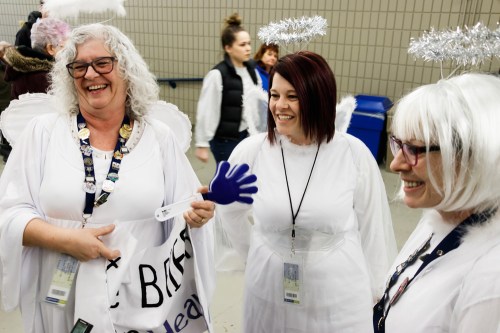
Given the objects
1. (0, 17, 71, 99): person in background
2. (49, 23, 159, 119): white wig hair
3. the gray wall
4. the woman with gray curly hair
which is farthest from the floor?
the gray wall

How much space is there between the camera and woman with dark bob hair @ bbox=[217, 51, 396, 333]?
1434mm

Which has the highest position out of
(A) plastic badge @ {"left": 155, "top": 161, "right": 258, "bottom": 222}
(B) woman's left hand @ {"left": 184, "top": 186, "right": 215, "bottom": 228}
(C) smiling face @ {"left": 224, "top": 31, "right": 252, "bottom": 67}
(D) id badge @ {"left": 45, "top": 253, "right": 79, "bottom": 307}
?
(C) smiling face @ {"left": 224, "top": 31, "right": 252, "bottom": 67}

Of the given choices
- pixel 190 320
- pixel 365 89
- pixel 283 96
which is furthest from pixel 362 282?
pixel 365 89

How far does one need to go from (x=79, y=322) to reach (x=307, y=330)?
2.65 ft

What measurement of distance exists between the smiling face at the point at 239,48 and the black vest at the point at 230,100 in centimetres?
5

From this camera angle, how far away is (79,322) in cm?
114

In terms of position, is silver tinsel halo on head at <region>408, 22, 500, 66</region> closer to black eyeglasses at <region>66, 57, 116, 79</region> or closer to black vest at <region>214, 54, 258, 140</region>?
black eyeglasses at <region>66, 57, 116, 79</region>

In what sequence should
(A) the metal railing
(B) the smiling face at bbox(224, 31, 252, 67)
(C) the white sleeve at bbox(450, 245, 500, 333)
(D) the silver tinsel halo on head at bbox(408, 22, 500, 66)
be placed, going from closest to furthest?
(C) the white sleeve at bbox(450, 245, 500, 333) → (D) the silver tinsel halo on head at bbox(408, 22, 500, 66) → (B) the smiling face at bbox(224, 31, 252, 67) → (A) the metal railing

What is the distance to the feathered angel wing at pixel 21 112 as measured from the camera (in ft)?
4.54

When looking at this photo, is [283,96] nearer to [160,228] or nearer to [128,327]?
[160,228]

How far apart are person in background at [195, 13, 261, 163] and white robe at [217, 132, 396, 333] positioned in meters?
1.51

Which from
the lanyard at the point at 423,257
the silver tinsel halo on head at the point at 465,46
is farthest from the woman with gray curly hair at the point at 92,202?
the silver tinsel halo on head at the point at 465,46

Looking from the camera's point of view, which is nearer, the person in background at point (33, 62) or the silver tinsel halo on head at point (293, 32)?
the silver tinsel halo on head at point (293, 32)

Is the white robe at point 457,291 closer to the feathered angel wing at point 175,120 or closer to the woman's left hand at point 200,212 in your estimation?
the woman's left hand at point 200,212
